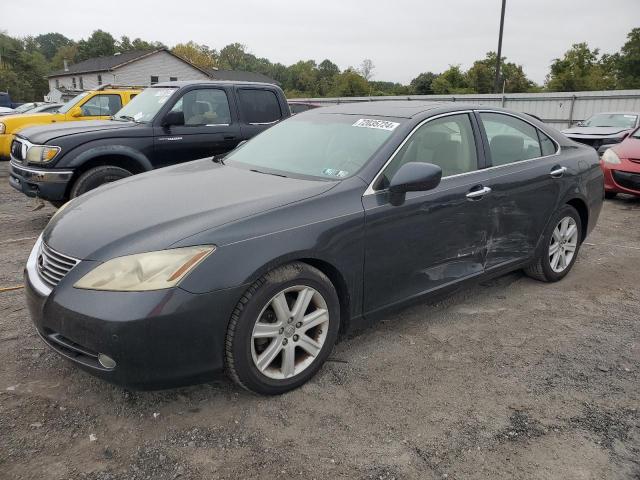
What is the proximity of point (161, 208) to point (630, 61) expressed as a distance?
58.0m

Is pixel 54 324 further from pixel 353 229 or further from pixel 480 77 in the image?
pixel 480 77

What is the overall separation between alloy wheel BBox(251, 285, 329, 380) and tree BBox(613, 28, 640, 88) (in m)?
54.7

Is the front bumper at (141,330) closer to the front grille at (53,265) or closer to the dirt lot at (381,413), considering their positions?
the front grille at (53,265)

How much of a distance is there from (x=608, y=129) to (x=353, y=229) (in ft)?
37.4

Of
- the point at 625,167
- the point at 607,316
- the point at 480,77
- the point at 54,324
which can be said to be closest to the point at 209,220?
the point at 54,324

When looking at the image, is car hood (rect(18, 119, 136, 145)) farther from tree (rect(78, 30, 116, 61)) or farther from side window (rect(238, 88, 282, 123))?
tree (rect(78, 30, 116, 61))

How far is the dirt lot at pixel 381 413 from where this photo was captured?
236 cm

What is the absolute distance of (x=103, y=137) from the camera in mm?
6223

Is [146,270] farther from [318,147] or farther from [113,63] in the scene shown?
[113,63]

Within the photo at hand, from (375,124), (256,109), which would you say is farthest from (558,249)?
(256,109)

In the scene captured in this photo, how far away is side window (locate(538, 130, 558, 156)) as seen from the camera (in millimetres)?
4477

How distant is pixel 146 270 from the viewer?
96.5 inches

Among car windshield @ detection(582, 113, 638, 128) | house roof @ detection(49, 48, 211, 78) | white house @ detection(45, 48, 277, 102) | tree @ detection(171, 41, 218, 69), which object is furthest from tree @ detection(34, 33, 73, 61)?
car windshield @ detection(582, 113, 638, 128)

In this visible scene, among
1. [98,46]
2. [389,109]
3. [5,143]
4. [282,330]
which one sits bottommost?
[282,330]
